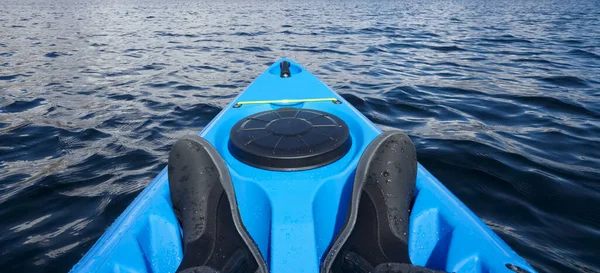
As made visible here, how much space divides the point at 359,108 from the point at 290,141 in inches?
147

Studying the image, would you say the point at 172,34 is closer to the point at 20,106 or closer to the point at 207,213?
the point at 20,106

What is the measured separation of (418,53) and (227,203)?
32.9 ft

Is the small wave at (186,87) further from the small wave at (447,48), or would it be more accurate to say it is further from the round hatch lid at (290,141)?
the small wave at (447,48)

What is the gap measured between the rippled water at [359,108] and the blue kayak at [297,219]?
103 cm

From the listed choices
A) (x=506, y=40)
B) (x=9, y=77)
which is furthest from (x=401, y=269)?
(x=506, y=40)

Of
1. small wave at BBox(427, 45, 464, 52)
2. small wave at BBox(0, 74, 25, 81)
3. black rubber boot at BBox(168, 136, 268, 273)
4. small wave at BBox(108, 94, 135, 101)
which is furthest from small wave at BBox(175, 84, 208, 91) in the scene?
small wave at BBox(427, 45, 464, 52)

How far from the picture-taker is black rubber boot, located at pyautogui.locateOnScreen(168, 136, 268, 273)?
1763 millimetres

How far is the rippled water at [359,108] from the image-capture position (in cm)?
292

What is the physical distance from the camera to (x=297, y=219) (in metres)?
1.96

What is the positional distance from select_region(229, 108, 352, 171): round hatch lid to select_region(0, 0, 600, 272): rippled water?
153cm

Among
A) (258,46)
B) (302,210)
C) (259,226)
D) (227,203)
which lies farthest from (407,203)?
(258,46)

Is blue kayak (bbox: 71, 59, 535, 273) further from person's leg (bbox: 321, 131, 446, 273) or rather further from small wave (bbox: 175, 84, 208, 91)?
small wave (bbox: 175, 84, 208, 91)

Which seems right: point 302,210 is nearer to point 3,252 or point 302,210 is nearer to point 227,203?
point 227,203

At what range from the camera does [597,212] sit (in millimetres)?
2975
